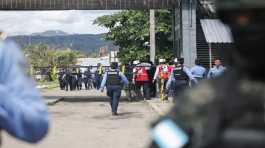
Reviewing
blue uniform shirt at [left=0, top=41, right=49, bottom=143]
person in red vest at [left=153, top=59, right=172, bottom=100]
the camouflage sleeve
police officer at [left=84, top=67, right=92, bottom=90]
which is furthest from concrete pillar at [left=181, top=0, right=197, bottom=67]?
police officer at [left=84, top=67, right=92, bottom=90]

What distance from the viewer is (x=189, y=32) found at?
2398 centimetres

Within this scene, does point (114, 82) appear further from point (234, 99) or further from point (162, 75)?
point (234, 99)

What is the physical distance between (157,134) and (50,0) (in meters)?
22.7

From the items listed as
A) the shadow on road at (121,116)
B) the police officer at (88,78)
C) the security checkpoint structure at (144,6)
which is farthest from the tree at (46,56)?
the shadow on road at (121,116)

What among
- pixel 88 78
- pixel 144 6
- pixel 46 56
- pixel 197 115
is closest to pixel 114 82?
pixel 144 6

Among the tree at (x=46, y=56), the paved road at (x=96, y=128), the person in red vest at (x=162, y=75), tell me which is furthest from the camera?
the tree at (x=46, y=56)

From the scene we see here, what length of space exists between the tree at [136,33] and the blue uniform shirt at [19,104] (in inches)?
1393

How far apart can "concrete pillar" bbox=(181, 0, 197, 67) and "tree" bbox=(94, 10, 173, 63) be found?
13.8 metres

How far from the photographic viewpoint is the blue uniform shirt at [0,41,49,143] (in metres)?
2.46

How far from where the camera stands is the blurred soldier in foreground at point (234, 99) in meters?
1.71

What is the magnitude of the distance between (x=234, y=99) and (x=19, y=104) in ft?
3.12

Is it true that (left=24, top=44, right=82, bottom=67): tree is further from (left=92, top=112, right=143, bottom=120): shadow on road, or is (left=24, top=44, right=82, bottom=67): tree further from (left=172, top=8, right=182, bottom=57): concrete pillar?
(left=92, top=112, right=143, bottom=120): shadow on road

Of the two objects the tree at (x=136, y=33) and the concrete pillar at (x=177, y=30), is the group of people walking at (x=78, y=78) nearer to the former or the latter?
the tree at (x=136, y=33)

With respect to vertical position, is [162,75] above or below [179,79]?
below
